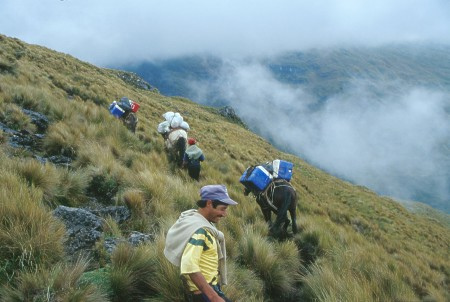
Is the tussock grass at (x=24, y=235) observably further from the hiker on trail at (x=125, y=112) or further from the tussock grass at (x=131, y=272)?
the hiker on trail at (x=125, y=112)

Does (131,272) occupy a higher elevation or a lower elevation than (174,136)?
lower

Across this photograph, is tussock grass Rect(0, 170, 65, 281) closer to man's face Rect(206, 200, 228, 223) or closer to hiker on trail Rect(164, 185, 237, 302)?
hiker on trail Rect(164, 185, 237, 302)

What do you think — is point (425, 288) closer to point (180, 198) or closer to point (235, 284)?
point (235, 284)

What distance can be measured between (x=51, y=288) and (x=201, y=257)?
5.07ft

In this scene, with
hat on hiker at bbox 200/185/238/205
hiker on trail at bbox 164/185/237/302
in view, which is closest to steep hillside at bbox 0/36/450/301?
hiker on trail at bbox 164/185/237/302

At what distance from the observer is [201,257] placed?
381 cm

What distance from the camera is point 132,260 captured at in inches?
182

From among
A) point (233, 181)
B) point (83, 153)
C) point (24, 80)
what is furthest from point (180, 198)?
point (24, 80)

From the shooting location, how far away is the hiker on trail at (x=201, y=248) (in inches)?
136

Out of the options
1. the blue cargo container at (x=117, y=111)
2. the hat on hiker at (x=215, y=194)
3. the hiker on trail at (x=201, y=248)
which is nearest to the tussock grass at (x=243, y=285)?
the hiker on trail at (x=201, y=248)

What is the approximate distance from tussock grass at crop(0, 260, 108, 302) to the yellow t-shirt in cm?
106

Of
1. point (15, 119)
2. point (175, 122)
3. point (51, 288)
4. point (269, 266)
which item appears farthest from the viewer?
point (175, 122)

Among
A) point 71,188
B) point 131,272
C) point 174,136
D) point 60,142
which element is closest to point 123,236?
point 131,272

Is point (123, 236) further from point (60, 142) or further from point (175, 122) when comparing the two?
point (175, 122)
